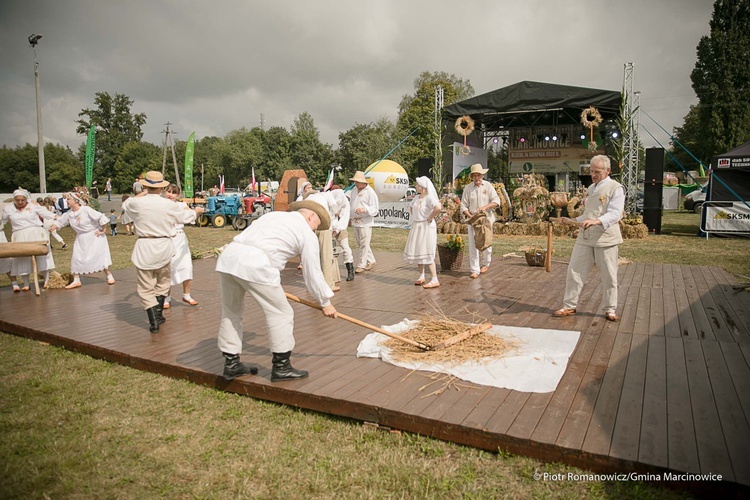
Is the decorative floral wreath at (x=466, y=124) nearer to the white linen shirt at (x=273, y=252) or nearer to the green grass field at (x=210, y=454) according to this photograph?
A: the white linen shirt at (x=273, y=252)

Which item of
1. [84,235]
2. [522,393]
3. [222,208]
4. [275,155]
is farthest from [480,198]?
[275,155]

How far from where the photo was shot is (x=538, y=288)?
22.0 feet

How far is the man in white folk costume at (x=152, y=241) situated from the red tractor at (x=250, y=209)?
1349 cm

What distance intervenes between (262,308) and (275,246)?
457 millimetres

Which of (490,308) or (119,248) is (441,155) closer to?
(119,248)

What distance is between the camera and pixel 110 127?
6769 cm

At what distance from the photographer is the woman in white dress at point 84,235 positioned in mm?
7430

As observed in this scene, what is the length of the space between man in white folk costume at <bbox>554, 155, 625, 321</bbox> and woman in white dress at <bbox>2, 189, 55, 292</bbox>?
7758mm

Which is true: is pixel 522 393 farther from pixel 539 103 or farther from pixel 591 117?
pixel 591 117

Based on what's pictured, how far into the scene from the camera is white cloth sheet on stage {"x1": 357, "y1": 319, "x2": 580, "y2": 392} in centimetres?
340

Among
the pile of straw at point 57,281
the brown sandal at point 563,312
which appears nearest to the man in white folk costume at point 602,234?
the brown sandal at point 563,312

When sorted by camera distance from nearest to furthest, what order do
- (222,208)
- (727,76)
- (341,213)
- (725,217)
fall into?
(341,213), (725,217), (222,208), (727,76)

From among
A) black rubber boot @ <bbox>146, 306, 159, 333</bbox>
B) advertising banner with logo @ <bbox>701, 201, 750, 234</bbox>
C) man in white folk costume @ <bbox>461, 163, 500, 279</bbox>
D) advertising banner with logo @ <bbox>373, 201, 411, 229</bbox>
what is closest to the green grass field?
black rubber boot @ <bbox>146, 306, 159, 333</bbox>

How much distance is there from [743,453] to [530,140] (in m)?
18.8
